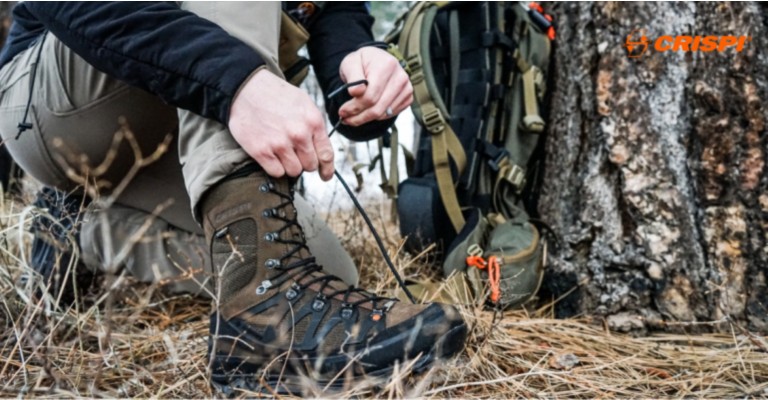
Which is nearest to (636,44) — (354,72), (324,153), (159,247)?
(354,72)

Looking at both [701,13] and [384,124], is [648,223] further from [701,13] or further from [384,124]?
[384,124]

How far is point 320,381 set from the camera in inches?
44.6

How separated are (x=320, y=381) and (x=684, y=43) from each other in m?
1.25

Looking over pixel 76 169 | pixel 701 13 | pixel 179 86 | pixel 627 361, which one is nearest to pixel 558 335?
pixel 627 361

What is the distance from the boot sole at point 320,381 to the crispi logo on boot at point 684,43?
3.23 feet

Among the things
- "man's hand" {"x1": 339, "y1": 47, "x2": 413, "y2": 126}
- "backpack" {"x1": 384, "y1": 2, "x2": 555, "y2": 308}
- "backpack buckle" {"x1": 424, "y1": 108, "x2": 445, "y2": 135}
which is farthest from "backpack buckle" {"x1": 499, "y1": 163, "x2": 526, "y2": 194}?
"man's hand" {"x1": 339, "y1": 47, "x2": 413, "y2": 126}

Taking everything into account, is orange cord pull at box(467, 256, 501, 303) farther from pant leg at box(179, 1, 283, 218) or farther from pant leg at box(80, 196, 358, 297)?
pant leg at box(179, 1, 283, 218)

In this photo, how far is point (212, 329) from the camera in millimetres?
1230

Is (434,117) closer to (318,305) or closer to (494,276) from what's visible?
(494,276)

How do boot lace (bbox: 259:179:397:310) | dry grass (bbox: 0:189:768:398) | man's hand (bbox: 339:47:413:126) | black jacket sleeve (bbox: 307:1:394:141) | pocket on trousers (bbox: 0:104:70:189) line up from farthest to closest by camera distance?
black jacket sleeve (bbox: 307:1:394:141)
pocket on trousers (bbox: 0:104:70:189)
man's hand (bbox: 339:47:413:126)
boot lace (bbox: 259:179:397:310)
dry grass (bbox: 0:189:768:398)

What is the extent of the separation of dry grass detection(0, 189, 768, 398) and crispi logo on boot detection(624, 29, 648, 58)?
2.31 ft

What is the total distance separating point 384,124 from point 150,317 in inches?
30.0

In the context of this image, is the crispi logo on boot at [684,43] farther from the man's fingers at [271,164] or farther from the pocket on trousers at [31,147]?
the pocket on trousers at [31,147]

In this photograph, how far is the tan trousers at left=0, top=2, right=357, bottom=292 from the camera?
3.96 ft
